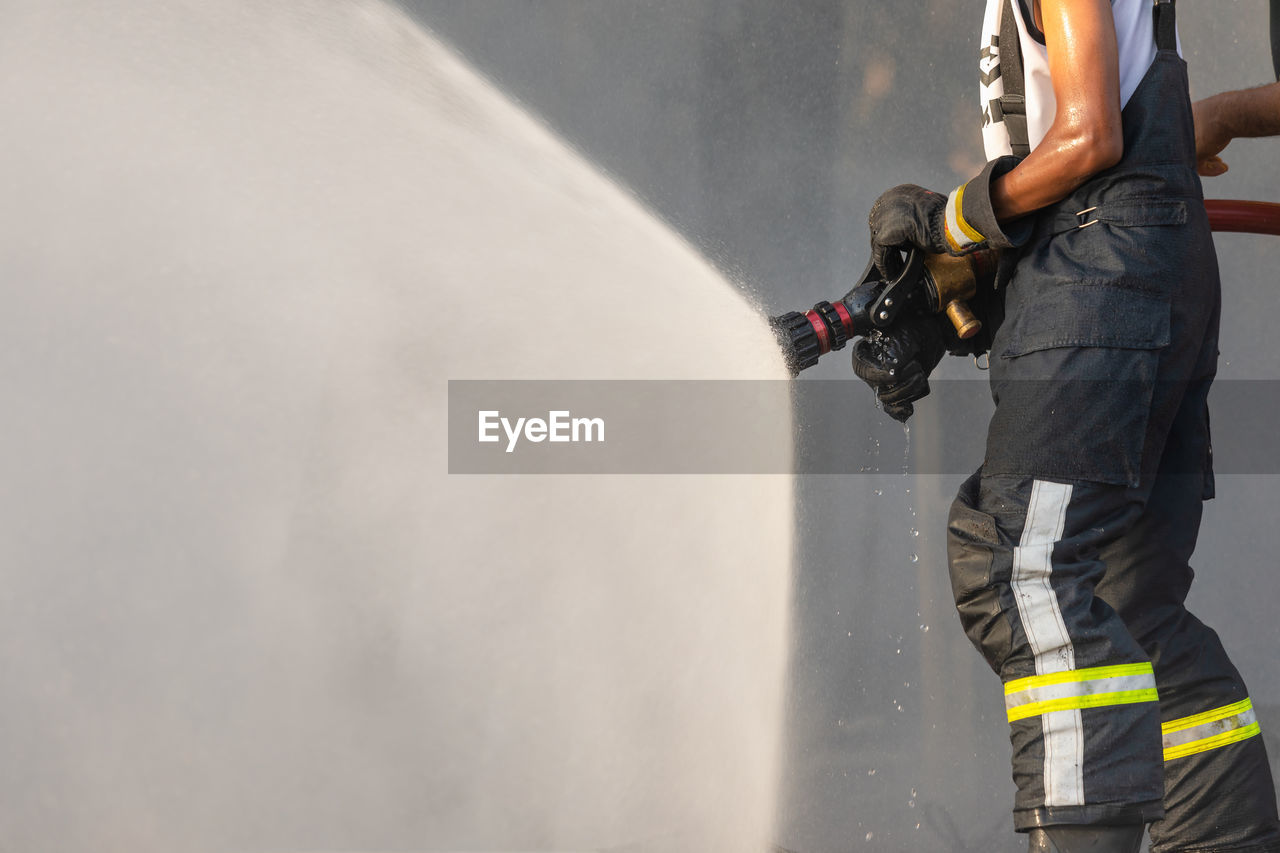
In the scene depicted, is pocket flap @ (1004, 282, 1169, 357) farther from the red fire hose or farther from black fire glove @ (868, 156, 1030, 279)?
the red fire hose

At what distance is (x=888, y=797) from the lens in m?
2.94

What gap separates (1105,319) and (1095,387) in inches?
3.5

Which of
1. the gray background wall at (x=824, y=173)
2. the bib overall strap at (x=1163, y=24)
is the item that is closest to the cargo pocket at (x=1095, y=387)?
the bib overall strap at (x=1163, y=24)

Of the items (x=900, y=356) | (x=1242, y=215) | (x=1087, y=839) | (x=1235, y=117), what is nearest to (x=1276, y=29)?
(x=1235, y=117)

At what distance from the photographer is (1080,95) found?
4.55ft

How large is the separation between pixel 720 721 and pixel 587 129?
5.68 ft

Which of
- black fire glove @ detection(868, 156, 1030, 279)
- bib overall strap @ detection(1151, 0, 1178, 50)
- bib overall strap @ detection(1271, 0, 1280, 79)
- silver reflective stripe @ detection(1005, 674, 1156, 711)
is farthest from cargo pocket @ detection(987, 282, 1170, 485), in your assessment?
bib overall strap @ detection(1271, 0, 1280, 79)

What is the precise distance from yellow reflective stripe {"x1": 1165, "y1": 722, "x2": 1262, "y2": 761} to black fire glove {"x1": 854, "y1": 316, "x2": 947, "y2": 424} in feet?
2.05

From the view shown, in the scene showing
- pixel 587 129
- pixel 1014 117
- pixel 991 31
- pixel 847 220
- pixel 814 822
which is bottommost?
pixel 814 822

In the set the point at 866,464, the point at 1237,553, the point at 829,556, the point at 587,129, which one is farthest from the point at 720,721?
the point at 587,129

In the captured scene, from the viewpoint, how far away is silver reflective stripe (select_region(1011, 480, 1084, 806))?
1.25 meters

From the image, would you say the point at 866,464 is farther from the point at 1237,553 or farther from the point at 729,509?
the point at 1237,553

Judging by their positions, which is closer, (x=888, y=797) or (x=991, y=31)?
(x=991, y=31)

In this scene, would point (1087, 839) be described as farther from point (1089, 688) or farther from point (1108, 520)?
point (1108, 520)
